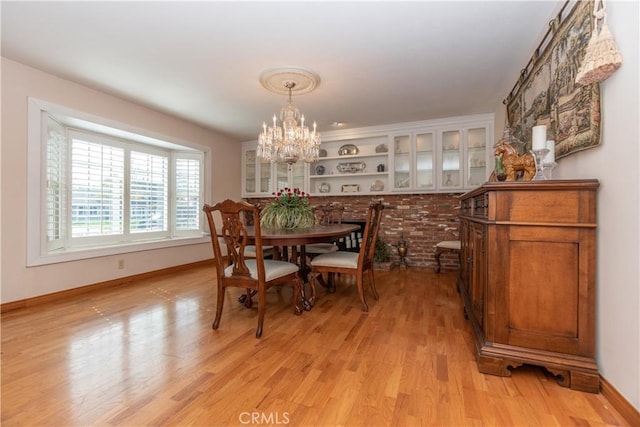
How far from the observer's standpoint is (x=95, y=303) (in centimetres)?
281

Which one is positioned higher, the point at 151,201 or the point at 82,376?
the point at 151,201

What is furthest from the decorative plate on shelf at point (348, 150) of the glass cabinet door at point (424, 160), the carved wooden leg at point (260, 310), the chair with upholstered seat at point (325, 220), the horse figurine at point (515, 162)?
the carved wooden leg at point (260, 310)

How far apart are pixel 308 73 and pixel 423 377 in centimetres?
270

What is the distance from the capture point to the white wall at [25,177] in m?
2.57

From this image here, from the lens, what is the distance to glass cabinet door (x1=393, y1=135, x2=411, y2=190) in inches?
181

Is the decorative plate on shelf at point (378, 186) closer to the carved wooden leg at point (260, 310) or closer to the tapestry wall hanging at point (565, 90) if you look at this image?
the tapestry wall hanging at point (565, 90)

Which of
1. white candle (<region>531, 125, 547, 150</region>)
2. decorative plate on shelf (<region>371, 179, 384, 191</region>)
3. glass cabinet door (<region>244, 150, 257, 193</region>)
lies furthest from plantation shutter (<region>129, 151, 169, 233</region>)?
white candle (<region>531, 125, 547, 150</region>)

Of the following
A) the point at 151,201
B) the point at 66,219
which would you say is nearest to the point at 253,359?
the point at 66,219

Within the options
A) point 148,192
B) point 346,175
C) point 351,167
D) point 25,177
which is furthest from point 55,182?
point 351,167

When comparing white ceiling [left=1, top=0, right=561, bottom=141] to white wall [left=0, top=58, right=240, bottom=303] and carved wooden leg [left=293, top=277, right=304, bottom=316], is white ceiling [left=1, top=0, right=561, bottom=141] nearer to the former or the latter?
white wall [left=0, top=58, right=240, bottom=303]

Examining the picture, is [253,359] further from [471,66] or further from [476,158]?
[476,158]

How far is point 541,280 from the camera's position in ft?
4.87

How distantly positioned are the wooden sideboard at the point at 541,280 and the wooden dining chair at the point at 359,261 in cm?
110

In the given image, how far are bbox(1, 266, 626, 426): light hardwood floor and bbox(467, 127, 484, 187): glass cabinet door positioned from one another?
2.40 meters
